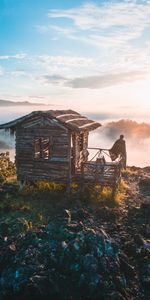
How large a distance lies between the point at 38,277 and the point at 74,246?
72.3 inches

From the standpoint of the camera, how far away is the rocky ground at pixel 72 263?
994 centimetres

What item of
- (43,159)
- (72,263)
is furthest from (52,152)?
(72,263)

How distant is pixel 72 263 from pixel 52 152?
939 cm

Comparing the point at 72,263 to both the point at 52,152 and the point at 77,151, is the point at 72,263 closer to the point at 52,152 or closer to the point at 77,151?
the point at 52,152

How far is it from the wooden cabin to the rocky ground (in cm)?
495

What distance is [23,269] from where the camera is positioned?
1046 cm

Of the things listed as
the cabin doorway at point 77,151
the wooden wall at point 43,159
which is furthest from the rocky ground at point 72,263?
the cabin doorway at point 77,151

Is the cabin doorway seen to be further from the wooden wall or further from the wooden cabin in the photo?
the wooden wall

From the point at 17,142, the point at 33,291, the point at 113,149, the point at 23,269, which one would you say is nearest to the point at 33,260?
the point at 23,269

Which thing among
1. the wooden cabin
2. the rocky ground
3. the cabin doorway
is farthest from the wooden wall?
the rocky ground

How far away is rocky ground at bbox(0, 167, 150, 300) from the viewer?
32.6 ft

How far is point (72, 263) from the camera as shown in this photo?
10.8 m

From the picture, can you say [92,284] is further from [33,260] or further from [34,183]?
[34,183]

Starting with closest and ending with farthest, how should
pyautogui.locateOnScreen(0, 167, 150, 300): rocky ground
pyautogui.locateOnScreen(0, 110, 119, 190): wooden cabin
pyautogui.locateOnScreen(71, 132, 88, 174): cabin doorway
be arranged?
pyautogui.locateOnScreen(0, 167, 150, 300): rocky ground
pyautogui.locateOnScreen(0, 110, 119, 190): wooden cabin
pyautogui.locateOnScreen(71, 132, 88, 174): cabin doorway
